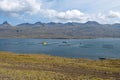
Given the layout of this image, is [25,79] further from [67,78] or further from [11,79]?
[67,78]

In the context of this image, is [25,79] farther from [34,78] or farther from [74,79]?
[74,79]

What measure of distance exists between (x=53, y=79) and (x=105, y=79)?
716 centimetres

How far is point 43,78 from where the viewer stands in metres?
30.7

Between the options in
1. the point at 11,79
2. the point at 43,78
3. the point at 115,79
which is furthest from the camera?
the point at 115,79

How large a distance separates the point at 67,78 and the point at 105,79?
204 inches

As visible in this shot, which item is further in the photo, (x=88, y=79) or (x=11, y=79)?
A: (x=88, y=79)

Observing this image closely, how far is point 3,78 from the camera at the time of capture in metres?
29.3

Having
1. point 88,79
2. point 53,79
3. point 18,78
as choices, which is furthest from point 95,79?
point 18,78

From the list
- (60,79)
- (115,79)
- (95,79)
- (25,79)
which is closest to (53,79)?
(60,79)

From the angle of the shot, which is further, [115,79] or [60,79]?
[115,79]

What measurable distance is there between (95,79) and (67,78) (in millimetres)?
3601

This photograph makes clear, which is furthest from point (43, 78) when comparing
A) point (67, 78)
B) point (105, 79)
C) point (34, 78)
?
point (105, 79)

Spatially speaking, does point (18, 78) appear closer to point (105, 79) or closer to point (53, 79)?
point (53, 79)

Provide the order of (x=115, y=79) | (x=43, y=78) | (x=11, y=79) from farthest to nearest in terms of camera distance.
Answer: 1. (x=115, y=79)
2. (x=43, y=78)
3. (x=11, y=79)
